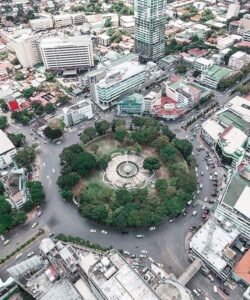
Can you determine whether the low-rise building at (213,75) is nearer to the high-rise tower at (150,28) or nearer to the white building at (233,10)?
the high-rise tower at (150,28)

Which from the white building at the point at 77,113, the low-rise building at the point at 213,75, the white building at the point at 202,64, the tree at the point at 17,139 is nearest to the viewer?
the tree at the point at 17,139

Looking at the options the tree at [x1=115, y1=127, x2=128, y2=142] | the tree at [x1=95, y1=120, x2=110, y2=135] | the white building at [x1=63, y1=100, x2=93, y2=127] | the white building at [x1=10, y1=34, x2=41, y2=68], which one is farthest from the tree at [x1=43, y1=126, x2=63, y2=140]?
the white building at [x1=10, y1=34, x2=41, y2=68]

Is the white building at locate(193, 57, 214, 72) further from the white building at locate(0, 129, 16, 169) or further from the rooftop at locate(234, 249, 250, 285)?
the rooftop at locate(234, 249, 250, 285)

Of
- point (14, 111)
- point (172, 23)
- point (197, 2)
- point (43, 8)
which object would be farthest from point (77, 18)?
point (14, 111)

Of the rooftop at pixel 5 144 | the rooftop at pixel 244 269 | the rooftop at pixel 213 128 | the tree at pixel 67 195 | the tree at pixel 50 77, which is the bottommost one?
the tree at pixel 50 77

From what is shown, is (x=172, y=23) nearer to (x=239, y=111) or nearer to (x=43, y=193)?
(x=239, y=111)

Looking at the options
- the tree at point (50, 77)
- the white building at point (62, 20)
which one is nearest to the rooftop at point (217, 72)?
the tree at point (50, 77)

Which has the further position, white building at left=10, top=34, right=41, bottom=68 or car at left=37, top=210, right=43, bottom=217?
white building at left=10, top=34, right=41, bottom=68
